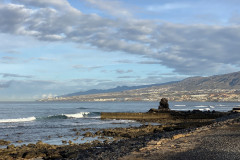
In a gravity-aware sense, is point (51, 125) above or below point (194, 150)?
below

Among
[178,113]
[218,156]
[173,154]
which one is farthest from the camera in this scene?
[178,113]

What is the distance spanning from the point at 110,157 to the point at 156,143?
137 inches

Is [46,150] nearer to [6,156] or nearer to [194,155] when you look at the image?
[6,156]

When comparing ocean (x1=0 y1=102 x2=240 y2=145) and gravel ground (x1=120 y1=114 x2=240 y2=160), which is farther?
ocean (x1=0 y1=102 x2=240 y2=145)

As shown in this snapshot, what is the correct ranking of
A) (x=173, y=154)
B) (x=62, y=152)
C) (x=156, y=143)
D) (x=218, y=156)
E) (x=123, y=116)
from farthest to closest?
(x=123, y=116), (x=62, y=152), (x=156, y=143), (x=173, y=154), (x=218, y=156)

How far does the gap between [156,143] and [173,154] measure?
3109 millimetres

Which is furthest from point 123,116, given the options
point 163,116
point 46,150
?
point 46,150

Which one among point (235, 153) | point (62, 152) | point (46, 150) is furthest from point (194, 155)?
point (46, 150)

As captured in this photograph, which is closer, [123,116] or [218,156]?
[218,156]

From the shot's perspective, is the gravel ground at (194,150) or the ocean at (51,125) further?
the ocean at (51,125)

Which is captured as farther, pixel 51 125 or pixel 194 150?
pixel 51 125

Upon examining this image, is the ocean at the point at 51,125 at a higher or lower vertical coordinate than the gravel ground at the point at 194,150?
lower

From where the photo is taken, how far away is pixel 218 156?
1292cm

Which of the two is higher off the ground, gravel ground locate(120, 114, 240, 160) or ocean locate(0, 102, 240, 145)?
gravel ground locate(120, 114, 240, 160)
